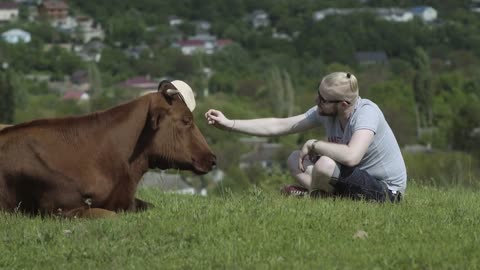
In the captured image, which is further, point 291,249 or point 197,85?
point 197,85

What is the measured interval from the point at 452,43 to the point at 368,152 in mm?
144350

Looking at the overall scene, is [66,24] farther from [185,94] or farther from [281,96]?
[185,94]

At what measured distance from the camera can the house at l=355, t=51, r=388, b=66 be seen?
140250 mm

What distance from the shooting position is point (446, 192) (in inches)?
424

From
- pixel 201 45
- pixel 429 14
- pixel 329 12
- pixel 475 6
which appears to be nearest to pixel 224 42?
pixel 201 45

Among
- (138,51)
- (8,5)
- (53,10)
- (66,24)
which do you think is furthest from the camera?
(8,5)

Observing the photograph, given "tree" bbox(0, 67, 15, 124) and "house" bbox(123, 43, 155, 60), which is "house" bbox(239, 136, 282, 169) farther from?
"house" bbox(123, 43, 155, 60)

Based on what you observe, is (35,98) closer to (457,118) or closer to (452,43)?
(457,118)

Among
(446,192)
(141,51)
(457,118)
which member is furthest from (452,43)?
(446,192)

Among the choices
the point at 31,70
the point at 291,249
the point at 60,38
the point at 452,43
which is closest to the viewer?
the point at 291,249

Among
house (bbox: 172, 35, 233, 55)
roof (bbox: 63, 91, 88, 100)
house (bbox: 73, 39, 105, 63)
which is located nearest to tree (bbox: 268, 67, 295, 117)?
roof (bbox: 63, 91, 88, 100)

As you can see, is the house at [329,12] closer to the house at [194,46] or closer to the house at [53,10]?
the house at [194,46]

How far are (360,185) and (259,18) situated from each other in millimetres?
169896

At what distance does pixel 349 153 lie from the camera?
351 inches
